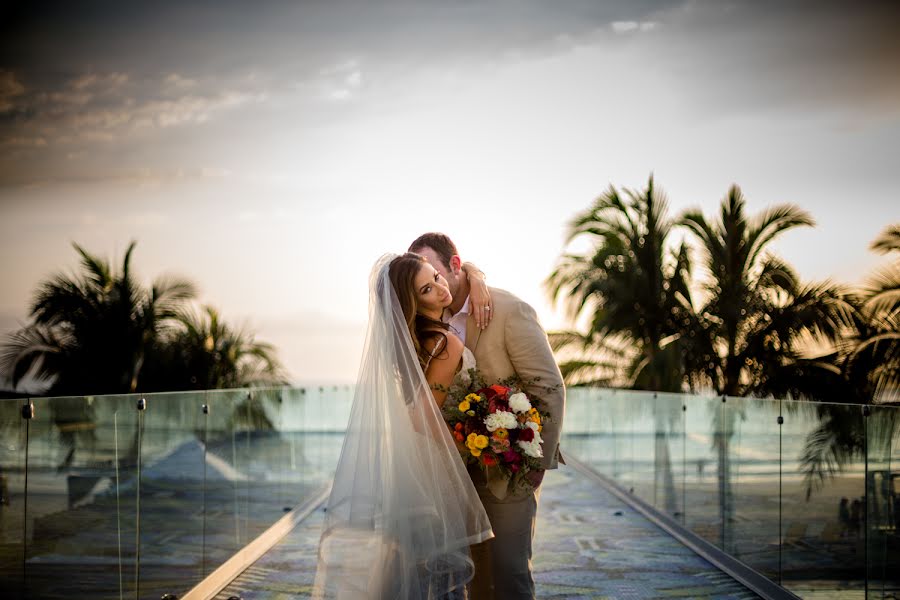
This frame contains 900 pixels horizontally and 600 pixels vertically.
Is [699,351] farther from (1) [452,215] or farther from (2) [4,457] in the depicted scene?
(2) [4,457]

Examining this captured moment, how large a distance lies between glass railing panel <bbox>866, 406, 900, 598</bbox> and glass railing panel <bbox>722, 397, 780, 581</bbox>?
1.04 metres

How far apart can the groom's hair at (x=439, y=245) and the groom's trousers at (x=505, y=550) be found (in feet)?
3.14

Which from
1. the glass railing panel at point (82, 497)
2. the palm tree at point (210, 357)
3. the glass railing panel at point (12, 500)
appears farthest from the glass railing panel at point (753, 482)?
the palm tree at point (210, 357)

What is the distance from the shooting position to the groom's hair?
3695 mm

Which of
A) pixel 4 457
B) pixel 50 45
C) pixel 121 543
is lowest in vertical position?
pixel 121 543

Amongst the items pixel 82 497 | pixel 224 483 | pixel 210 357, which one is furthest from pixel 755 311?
pixel 82 497

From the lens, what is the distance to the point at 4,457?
3133 millimetres

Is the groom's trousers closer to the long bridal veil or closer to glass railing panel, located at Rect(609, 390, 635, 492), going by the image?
the long bridal veil

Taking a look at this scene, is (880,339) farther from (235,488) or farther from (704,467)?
(235,488)

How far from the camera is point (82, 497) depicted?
3732 millimetres

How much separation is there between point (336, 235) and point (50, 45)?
561 cm

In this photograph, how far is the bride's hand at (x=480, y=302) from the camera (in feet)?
11.5

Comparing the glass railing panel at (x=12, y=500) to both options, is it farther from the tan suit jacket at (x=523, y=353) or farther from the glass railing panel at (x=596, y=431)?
the glass railing panel at (x=596, y=431)

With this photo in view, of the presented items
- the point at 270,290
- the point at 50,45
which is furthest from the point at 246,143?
the point at 270,290
